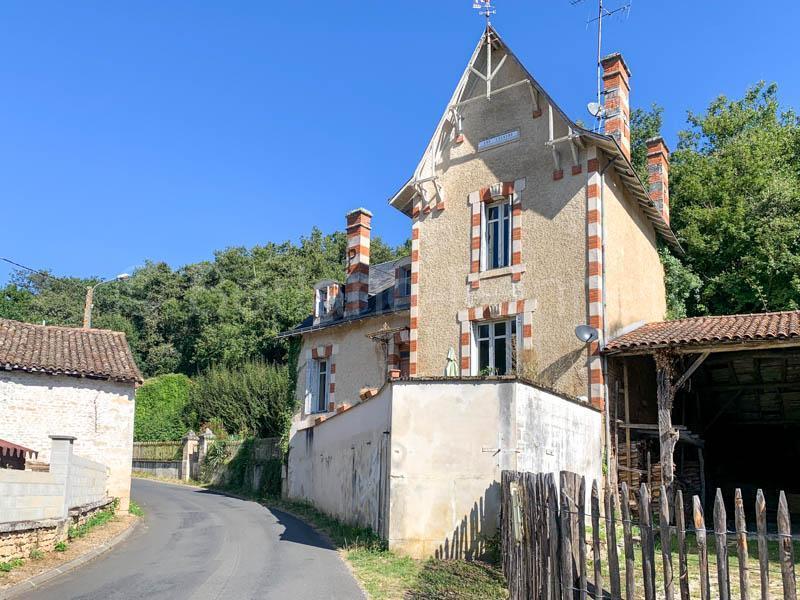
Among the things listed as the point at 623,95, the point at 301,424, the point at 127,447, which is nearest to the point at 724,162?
the point at 623,95

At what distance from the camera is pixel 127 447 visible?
19.0 metres

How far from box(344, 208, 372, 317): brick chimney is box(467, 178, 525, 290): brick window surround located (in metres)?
5.55

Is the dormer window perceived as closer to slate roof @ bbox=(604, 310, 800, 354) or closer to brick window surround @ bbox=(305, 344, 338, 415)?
brick window surround @ bbox=(305, 344, 338, 415)

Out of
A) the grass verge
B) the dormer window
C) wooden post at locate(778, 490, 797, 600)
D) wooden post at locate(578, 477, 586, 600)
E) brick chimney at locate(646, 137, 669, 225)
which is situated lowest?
the grass verge

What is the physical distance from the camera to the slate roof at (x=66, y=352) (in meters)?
17.8

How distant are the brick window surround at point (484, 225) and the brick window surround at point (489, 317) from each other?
571 mm

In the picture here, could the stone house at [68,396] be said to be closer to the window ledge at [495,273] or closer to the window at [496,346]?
the window at [496,346]

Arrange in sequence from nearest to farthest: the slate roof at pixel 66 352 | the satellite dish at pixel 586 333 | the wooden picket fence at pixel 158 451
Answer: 1. the satellite dish at pixel 586 333
2. the slate roof at pixel 66 352
3. the wooden picket fence at pixel 158 451

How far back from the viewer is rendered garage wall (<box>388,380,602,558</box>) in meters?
11.7

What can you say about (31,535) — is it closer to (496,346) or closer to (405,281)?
(496,346)

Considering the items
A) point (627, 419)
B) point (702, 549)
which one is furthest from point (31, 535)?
point (627, 419)

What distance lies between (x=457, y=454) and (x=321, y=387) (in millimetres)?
11671

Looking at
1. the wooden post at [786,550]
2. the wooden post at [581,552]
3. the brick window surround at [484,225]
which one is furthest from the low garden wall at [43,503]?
the wooden post at [786,550]

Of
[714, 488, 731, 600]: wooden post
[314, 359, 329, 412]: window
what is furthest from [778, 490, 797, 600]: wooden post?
[314, 359, 329, 412]: window
